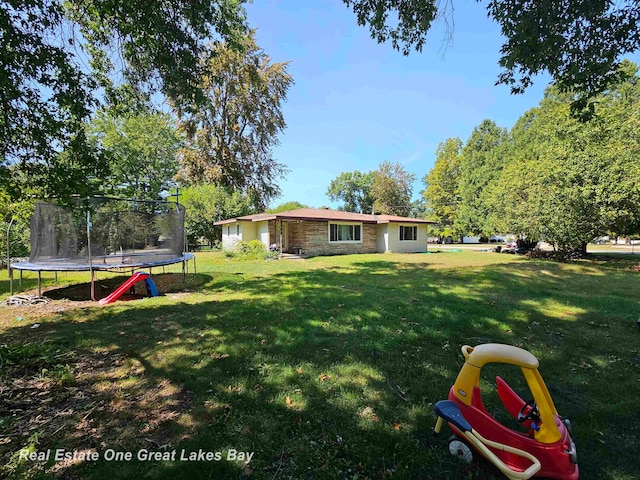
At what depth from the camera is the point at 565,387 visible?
2.87 meters

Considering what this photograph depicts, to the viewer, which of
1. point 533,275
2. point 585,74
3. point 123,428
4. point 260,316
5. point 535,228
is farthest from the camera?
point 535,228

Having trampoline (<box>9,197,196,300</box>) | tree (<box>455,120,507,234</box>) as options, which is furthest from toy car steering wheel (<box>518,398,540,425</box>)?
tree (<box>455,120,507,234</box>)

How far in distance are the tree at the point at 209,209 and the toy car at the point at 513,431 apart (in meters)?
25.3

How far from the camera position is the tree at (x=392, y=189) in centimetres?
4581

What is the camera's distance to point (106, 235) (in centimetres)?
791

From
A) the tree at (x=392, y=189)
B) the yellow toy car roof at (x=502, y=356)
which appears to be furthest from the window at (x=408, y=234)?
the tree at (x=392, y=189)

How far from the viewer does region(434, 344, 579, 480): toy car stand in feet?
5.63

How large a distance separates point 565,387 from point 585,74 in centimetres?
377

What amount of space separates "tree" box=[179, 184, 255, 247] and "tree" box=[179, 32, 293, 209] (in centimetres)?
539

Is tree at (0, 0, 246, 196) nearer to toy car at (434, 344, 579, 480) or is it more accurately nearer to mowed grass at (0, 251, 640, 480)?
mowed grass at (0, 251, 640, 480)

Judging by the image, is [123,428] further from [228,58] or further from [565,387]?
[228,58]

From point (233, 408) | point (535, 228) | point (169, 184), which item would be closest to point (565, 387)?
point (233, 408)

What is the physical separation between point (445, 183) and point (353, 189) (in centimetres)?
1897

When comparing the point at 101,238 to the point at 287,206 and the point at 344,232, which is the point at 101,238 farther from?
the point at 287,206
